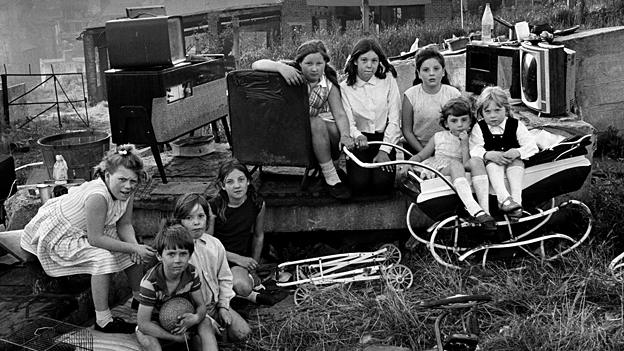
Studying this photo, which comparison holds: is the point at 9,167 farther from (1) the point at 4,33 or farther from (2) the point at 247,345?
(1) the point at 4,33

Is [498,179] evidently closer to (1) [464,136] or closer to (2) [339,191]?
(1) [464,136]

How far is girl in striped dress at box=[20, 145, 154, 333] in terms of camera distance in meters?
4.73

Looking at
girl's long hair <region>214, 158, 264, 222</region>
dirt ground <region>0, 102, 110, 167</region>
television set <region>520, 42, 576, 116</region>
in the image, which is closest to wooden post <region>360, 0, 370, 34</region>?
dirt ground <region>0, 102, 110, 167</region>

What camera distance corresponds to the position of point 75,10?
37.7 meters

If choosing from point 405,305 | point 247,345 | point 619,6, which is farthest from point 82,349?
point 619,6

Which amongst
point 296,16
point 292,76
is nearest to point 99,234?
point 292,76

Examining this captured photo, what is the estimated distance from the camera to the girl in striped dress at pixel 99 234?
4.73 metres

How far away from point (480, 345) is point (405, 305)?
1.72 feet

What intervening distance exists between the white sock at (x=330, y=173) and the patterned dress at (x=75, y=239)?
1489 mm

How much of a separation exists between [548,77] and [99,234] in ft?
12.4

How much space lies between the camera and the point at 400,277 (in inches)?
196

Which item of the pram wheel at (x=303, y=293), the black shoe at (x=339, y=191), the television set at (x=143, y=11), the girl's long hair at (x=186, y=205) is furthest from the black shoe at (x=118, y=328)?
the television set at (x=143, y=11)

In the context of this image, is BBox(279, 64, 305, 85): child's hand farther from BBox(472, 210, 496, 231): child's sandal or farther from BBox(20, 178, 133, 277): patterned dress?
BBox(472, 210, 496, 231): child's sandal

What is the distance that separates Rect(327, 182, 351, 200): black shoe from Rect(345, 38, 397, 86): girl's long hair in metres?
0.80
